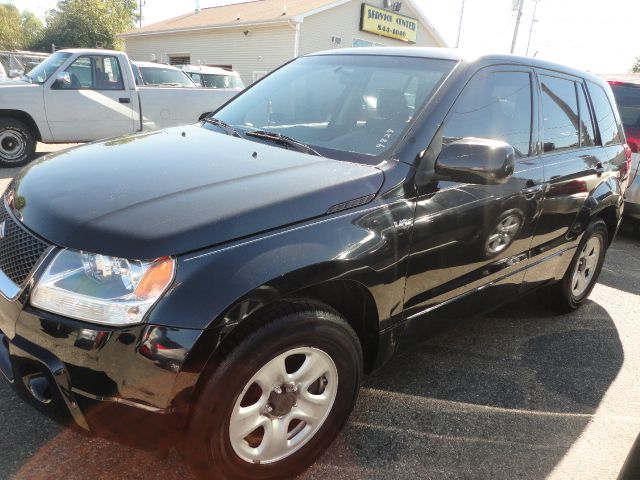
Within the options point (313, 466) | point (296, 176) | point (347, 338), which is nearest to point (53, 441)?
point (313, 466)

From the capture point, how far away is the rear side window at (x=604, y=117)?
3.84 meters

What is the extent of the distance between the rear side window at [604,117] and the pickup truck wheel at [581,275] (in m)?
0.65

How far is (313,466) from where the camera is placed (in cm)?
225

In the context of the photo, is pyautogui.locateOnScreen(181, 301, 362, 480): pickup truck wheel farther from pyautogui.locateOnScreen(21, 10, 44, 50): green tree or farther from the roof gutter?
pyautogui.locateOnScreen(21, 10, 44, 50): green tree

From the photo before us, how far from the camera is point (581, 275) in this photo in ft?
13.4

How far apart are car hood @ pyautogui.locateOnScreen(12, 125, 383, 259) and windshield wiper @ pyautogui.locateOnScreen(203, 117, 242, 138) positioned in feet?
0.90

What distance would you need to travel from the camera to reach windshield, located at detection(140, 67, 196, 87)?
9.63 meters

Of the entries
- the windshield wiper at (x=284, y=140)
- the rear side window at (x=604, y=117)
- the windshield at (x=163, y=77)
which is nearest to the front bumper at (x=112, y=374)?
the windshield wiper at (x=284, y=140)

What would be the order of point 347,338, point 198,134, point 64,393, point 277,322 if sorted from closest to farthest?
point 64,393
point 277,322
point 347,338
point 198,134

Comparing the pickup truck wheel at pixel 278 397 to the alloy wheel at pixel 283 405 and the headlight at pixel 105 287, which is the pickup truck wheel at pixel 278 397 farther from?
the headlight at pixel 105 287

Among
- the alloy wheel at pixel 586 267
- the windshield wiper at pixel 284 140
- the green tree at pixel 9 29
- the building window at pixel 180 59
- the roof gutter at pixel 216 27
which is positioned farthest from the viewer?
the green tree at pixel 9 29

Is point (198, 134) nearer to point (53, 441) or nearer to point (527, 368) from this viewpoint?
point (53, 441)

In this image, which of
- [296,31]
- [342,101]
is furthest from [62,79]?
[296,31]

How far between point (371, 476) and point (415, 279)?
34.4 inches
